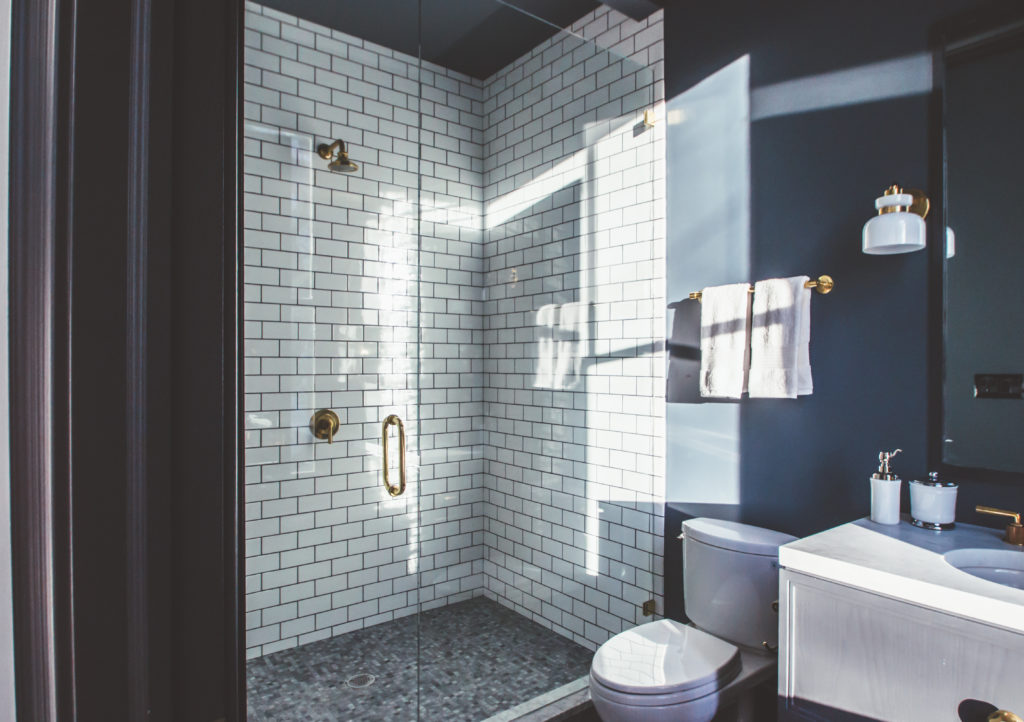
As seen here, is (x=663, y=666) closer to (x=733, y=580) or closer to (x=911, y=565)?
(x=733, y=580)

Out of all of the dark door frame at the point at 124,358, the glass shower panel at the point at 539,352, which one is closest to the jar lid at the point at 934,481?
the glass shower panel at the point at 539,352

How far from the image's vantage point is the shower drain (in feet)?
8.04

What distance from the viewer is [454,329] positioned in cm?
302

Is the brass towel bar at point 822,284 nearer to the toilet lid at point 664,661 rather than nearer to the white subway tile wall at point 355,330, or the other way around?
the toilet lid at point 664,661

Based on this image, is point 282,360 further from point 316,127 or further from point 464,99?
point 464,99

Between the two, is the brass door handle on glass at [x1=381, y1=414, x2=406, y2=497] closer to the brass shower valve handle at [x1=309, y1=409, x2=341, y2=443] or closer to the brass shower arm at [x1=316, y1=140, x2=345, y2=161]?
the brass shower valve handle at [x1=309, y1=409, x2=341, y2=443]

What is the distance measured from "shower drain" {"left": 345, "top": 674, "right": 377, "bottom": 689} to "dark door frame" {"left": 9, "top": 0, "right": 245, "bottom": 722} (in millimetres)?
1932

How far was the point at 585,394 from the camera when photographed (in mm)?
2801

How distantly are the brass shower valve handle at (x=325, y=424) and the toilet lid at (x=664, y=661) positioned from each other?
4.86ft

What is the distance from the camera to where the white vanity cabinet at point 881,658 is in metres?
1.18

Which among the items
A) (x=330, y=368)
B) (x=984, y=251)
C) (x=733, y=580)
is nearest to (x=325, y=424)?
(x=330, y=368)

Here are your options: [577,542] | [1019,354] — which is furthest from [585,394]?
[1019,354]

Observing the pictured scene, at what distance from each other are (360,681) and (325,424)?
111 centimetres

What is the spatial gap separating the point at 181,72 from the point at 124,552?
0.57 metres
